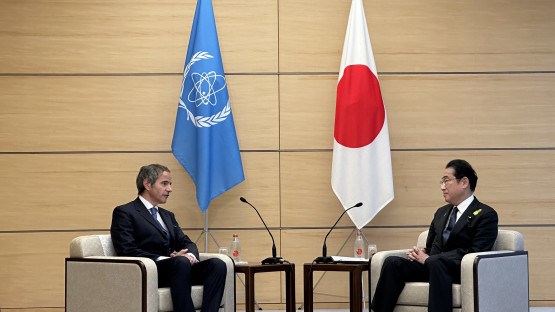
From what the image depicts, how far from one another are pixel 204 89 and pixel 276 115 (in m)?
0.69

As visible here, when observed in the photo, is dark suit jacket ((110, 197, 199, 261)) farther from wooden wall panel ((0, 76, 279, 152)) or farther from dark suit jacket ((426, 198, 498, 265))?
dark suit jacket ((426, 198, 498, 265))

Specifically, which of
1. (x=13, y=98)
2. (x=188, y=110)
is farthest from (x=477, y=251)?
(x=13, y=98)

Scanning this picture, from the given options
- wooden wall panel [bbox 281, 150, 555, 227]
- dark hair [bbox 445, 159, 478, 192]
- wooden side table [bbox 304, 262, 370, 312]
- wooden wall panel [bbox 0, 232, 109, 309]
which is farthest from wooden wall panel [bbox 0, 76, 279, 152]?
dark hair [bbox 445, 159, 478, 192]

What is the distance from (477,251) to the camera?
4.61 meters

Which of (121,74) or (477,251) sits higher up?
(121,74)

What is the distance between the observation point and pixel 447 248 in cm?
482

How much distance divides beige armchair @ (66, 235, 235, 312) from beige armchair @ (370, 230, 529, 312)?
1114 mm

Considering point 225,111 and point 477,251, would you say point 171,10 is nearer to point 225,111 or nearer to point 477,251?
point 225,111

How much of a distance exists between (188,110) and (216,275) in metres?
1.83

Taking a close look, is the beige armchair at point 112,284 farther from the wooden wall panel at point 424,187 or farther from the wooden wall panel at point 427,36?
the wooden wall panel at point 427,36

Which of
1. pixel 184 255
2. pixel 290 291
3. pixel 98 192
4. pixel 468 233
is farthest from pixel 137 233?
pixel 468 233

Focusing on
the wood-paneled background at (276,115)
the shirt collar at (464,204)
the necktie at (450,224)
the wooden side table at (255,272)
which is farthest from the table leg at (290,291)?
the wood-paneled background at (276,115)

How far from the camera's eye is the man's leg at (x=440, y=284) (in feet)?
14.1

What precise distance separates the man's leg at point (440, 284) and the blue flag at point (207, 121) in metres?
2.04
